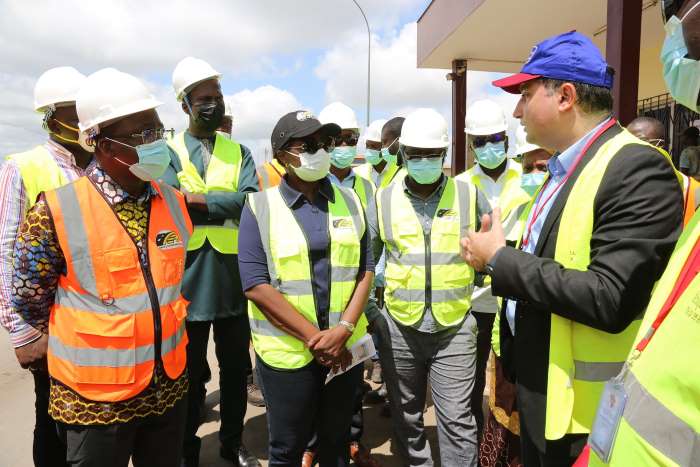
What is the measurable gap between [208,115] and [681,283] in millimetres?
2880

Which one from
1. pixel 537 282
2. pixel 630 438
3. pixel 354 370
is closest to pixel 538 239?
pixel 537 282

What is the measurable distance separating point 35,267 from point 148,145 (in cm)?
66

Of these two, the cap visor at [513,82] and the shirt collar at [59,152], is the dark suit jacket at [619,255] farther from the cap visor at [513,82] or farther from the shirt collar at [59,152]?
the shirt collar at [59,152]

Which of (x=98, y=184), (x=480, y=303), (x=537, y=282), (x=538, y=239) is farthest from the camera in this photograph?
(x=480, y=303)

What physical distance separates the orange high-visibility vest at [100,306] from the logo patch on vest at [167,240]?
64 millimetres

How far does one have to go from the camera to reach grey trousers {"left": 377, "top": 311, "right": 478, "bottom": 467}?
259cm

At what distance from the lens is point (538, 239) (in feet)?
5.44

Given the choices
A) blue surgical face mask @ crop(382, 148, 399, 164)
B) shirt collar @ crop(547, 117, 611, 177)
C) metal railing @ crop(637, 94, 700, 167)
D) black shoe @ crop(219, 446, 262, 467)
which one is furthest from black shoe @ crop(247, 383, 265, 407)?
metal railing @ crop(637, 94, 700, 167)

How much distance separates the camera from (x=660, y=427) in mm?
787

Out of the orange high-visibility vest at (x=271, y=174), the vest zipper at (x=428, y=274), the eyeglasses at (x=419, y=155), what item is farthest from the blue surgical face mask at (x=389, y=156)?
the vest zipper at (x=428, y=274)

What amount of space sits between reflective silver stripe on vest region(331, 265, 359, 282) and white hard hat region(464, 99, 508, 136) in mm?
2045

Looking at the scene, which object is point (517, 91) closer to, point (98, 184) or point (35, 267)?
point (98, 184)

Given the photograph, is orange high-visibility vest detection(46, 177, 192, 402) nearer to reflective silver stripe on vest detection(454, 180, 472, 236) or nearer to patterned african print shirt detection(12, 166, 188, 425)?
patterned african print shirt detection(12, 166, 188, 425)

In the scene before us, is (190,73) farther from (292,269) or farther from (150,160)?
(292,269)
